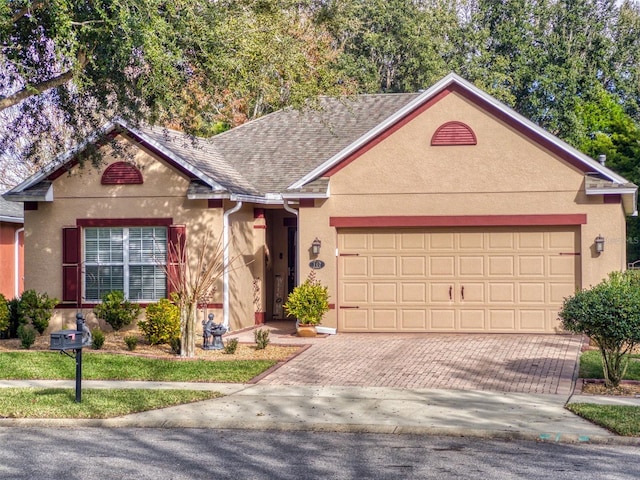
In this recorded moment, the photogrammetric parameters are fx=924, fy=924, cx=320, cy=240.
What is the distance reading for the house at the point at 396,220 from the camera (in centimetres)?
1934

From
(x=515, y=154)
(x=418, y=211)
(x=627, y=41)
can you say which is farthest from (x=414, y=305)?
(x=627, y=41)

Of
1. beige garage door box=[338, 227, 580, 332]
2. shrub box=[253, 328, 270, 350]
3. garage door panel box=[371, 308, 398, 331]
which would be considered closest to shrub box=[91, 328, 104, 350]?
shrub box=[253, 328, 270, 350]

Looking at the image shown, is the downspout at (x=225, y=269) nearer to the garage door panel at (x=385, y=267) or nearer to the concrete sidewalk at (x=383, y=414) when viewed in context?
the garage door panel at (x=385, y=267)

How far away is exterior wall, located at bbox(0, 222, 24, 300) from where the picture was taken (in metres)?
26.0

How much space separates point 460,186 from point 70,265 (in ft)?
28.8

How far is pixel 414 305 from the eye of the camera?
20.0 m

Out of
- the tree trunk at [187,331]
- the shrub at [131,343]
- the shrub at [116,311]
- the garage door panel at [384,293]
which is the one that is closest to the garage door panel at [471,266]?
the garage door panel at [384,293]

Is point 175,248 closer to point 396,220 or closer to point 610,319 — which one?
point 396,220

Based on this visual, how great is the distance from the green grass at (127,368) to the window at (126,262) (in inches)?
149

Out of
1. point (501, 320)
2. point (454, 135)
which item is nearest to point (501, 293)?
point (501, 320)

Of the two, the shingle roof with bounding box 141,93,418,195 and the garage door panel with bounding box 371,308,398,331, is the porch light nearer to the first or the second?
the garage door panel with bounding box 371,308,398,331

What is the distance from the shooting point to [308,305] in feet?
63.3

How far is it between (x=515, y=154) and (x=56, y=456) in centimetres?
1275

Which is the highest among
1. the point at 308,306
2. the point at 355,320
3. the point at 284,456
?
the point at 308,306
